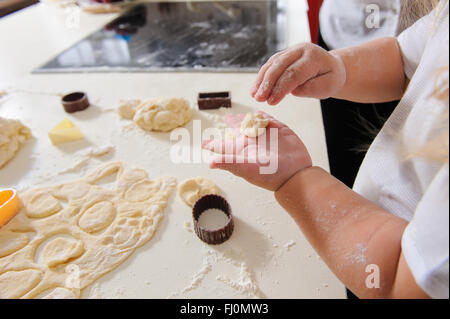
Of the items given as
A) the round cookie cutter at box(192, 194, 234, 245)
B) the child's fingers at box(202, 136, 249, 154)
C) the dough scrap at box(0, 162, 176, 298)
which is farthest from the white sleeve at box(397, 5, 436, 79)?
the dough scrap at box(0, 162, 176, 298)

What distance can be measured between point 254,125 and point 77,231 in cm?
50

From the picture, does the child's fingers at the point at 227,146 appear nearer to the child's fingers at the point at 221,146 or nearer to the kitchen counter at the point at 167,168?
the child's fingers at the point at 221,146

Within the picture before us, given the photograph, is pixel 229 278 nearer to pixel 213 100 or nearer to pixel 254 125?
pixel 254 125

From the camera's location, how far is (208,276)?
Result: 638 mm

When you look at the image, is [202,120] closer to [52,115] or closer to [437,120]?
[52,115]

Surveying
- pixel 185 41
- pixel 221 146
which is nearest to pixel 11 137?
pixel 221 146

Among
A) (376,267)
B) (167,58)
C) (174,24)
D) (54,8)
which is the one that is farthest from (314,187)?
(54,8)

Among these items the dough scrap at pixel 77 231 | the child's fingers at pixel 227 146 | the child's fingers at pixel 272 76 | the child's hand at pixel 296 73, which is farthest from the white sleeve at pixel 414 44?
the dough scrap at pixel 77 231

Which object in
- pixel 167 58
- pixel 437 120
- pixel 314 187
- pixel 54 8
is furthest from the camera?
pixel 54 8

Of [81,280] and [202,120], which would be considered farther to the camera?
[202,120]

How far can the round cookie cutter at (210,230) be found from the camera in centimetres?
68

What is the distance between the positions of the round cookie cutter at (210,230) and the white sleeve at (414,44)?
21.4 inches

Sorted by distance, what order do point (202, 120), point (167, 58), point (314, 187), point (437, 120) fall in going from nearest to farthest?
point (437, 120) → point (314, 187) → point (202, 120) → point (167, 58)
